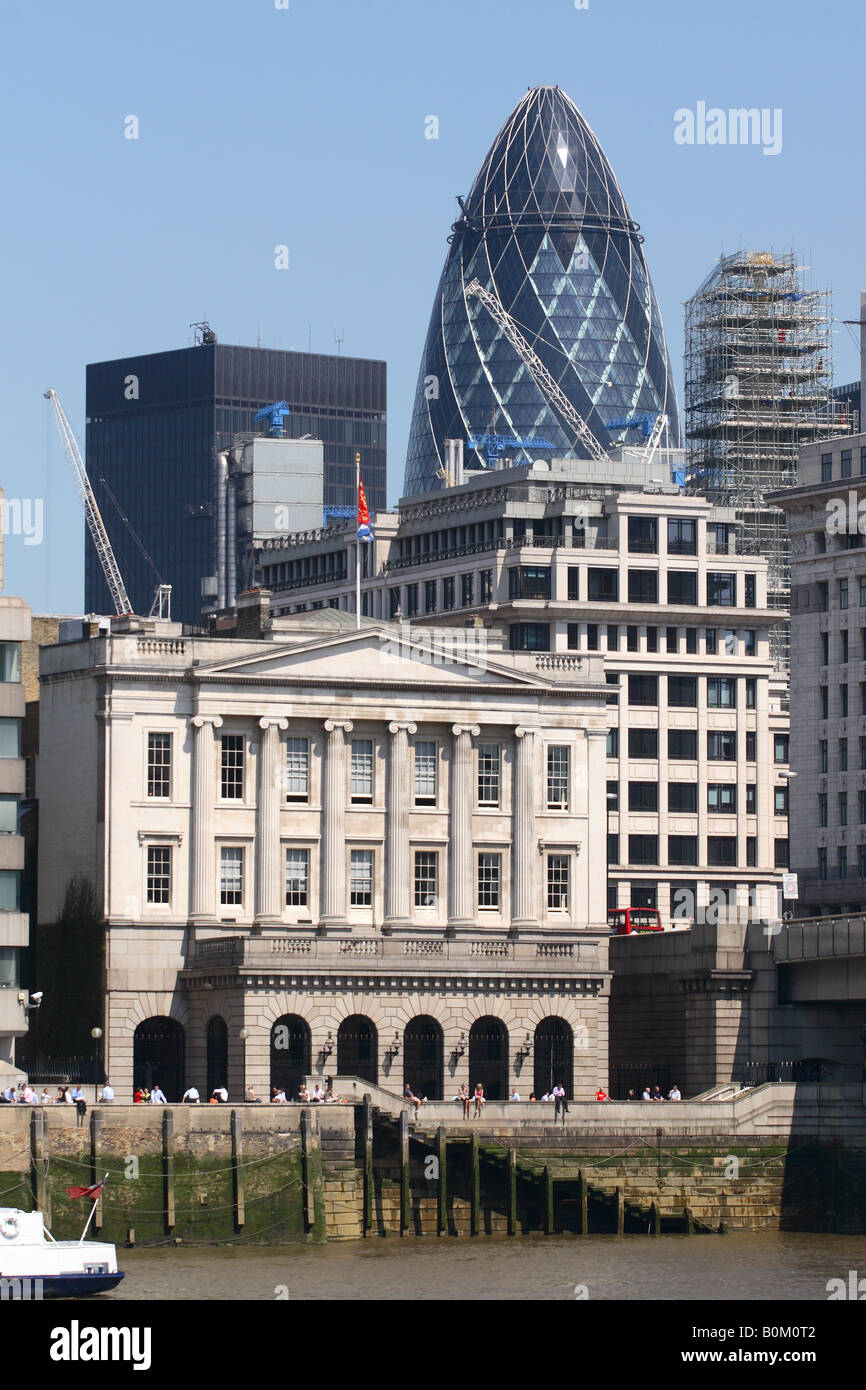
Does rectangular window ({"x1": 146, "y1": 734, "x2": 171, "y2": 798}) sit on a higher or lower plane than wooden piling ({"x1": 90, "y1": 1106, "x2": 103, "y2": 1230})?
higher

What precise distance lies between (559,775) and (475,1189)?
2927 cm

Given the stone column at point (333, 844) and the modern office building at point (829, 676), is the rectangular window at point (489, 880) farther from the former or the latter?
the modern office building at point (829, 676)

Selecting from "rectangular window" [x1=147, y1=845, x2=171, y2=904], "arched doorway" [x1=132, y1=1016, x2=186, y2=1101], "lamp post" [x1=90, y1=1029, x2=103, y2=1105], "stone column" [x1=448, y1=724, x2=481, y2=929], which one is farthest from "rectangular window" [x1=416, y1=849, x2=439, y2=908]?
"lamp post" [x1=90, y1=1029, x2=103, y2=1105]

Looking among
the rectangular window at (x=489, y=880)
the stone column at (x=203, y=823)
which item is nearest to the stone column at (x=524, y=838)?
the rectangular window at (x=489, y=880)

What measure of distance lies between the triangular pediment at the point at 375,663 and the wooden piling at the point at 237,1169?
90.2 ft

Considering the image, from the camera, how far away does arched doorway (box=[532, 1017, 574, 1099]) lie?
138125 mm

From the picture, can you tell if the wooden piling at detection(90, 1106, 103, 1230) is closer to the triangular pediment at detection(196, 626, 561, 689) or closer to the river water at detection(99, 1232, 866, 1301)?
the river water at detection(99, 1232, 866, 1301)

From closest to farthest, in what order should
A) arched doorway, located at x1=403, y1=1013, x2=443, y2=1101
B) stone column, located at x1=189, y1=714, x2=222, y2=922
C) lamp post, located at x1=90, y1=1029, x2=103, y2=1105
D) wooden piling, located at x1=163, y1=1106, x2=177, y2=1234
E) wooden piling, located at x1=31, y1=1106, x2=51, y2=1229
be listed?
wooden piling, located at x1=31, y1=1106, x2=51, y2=1229
wooden piling, located at x1=163, y1=1106, x2=177, y2=1234
lamp post, located at x1=90, y1=1029, x2=103, y2=1105
arched doorway, located at x1=403, y1=1013, x2=443, y2=1101
stone column, located at x1=189, y1=714, x2=222, y2=922

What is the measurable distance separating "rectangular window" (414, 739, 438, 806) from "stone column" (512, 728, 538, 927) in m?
3.59

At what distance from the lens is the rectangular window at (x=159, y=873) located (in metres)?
137

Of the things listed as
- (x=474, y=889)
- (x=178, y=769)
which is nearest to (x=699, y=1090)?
(x=474, y=889)

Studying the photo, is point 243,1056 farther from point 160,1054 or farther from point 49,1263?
point 49,1263

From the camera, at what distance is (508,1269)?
10462 centimetres
